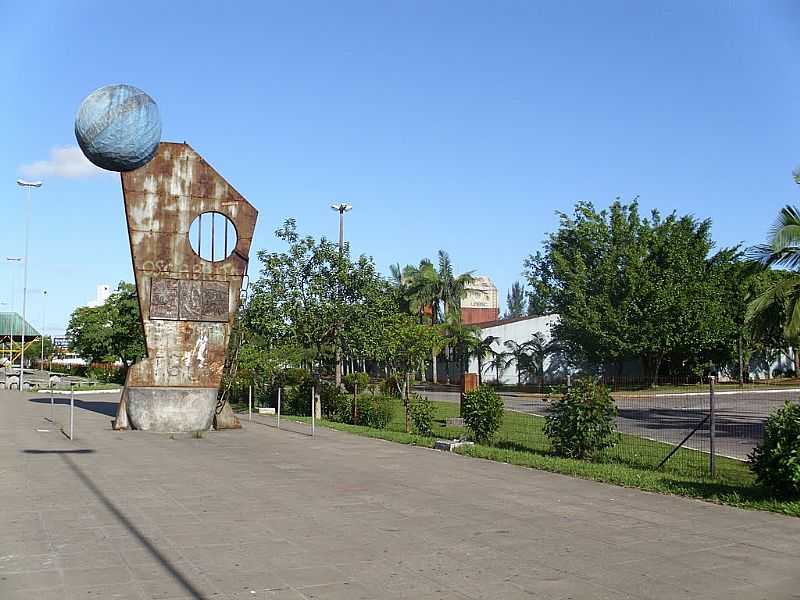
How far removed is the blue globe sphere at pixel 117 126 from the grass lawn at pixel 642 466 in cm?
887

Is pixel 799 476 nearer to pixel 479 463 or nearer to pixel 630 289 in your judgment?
pixel 479 463

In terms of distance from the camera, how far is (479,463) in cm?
1563

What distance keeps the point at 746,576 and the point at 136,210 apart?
58.3 ft

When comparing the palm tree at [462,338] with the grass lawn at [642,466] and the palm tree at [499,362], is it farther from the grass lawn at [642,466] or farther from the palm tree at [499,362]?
the grass lawn at [642,466]

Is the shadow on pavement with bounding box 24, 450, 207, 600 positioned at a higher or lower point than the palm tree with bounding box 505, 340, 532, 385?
lower

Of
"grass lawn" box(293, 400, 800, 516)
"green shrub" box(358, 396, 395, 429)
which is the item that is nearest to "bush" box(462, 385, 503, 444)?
"grass lawn" box(293, 400, 800, 516)

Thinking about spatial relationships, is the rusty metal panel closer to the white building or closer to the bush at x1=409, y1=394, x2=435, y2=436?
the bush at x1=409, y1=394, x2=435, y2=436

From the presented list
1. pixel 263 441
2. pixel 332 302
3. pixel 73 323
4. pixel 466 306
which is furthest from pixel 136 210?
pixel 466 306

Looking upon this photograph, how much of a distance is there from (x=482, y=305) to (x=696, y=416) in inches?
3077

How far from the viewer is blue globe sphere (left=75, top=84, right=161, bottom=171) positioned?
17000 mm

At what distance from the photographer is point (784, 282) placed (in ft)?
62.4

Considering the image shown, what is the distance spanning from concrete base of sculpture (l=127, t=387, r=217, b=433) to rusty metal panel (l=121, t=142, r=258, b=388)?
409 mm

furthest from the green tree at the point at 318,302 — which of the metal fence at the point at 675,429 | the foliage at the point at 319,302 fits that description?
the metal fence at the point at 675,429

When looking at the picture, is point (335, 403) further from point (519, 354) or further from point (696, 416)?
point (519, 354)
